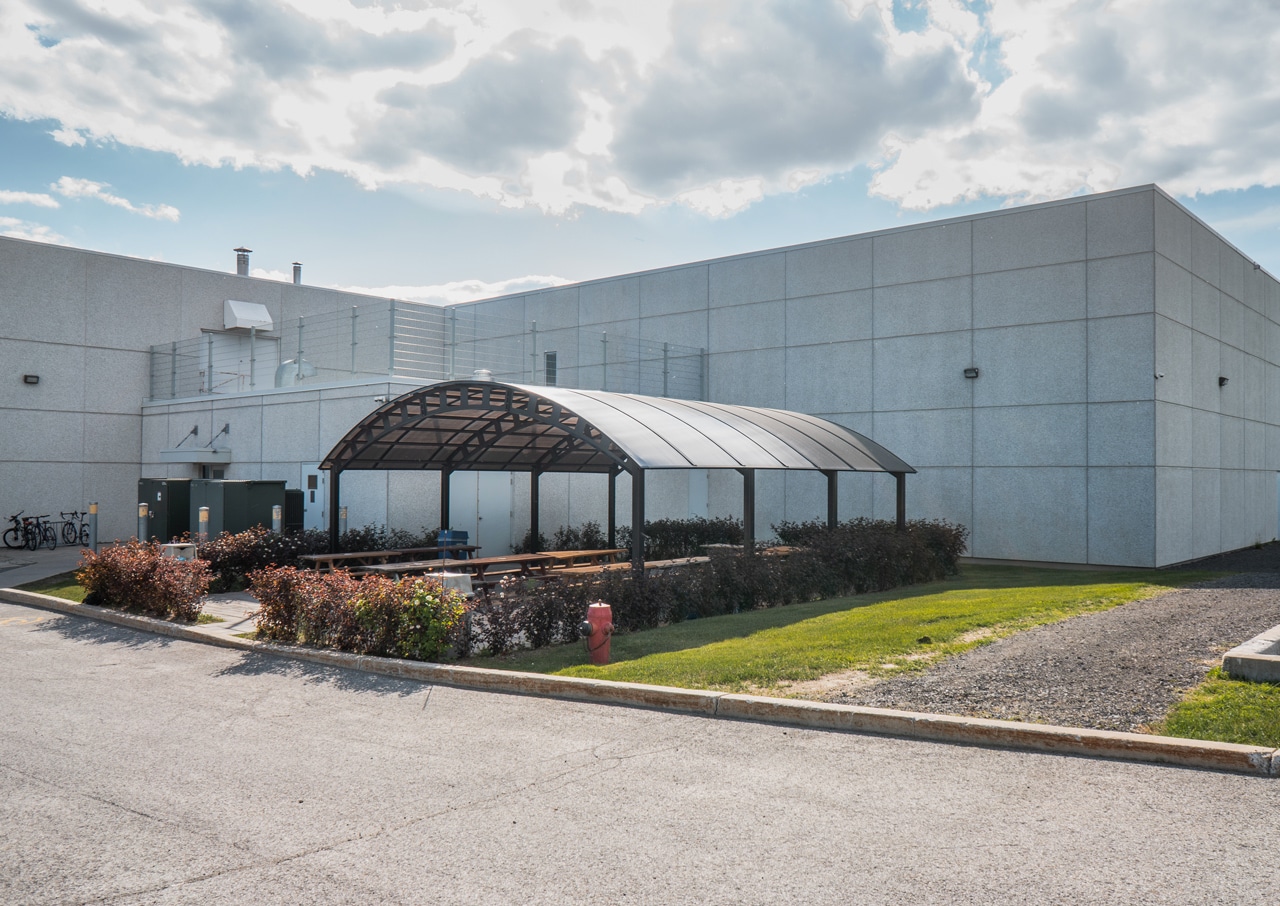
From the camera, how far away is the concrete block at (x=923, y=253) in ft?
73.5

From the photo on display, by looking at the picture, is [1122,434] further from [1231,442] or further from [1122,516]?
[1231,442]

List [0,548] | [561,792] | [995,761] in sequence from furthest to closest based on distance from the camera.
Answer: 1. [0,548]
2. [995,761]
3. [561,792]

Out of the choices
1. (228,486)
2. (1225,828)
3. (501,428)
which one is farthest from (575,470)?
(1225,828)

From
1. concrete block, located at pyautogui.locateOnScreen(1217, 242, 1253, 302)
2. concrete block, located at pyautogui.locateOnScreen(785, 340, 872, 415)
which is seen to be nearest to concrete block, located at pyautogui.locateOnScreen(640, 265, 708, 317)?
concrete block, located at pyautogui.locateOnScreen(785, 340, 872, 415)

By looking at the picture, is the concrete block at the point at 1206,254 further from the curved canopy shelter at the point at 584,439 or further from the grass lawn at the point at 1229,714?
the grass lawn at the point at 1229,714

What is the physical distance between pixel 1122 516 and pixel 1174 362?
3.75 metres

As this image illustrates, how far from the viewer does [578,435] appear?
14.2 metres

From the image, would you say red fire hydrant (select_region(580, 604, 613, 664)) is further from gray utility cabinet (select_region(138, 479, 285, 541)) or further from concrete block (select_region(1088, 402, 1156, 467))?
concrete block (select_region(1088, 402, 1156, 467))

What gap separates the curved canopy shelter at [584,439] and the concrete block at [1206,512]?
780cm

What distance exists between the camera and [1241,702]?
7578 millimetres

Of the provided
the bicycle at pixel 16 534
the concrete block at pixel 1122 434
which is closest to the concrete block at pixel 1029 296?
the concrete block at pixel 1122 434

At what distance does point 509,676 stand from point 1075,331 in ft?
54.0

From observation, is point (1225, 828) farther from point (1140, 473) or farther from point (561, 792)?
point (1140, 473)

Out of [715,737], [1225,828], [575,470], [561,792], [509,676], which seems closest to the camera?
[1225,828]
